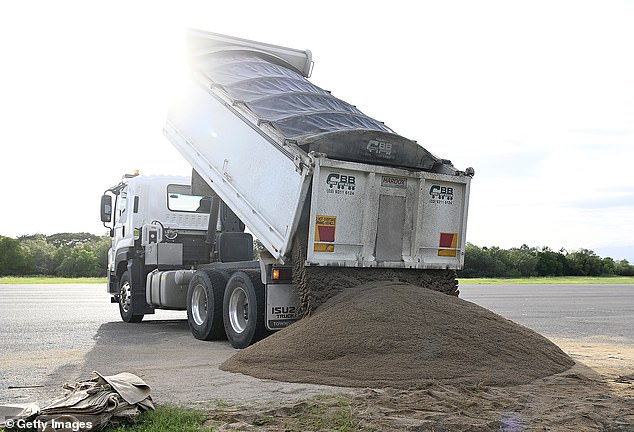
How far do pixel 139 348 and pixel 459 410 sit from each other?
6.23 m

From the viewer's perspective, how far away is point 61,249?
157 ft

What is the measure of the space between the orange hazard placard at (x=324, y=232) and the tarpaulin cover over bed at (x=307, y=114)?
89cm

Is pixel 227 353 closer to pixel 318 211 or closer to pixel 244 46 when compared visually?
pixel 318 211

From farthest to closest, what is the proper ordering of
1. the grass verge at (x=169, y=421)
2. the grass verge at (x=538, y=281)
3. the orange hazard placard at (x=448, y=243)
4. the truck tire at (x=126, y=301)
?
the grass verge at (x=538, y=281)
the truck tire at (x=126, y=301)
the orange hazard placard at (x=448, y=243)
the grass verge at (x=169, y=421)

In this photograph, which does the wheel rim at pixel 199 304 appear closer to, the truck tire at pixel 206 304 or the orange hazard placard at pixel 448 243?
the truck tire at pixel 206 304

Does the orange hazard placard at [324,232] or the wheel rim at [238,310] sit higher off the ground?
the orange hazard placard at [324,232]

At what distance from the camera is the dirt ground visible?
5691mm

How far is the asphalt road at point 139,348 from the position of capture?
24.1ft

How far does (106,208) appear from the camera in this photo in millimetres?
16891

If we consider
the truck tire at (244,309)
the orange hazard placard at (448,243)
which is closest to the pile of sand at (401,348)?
the truck tire at (244,309)

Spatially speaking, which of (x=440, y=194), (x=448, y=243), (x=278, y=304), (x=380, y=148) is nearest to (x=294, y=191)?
(x=380, y=148)

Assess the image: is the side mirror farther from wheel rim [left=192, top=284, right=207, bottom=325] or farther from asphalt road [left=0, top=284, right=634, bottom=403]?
wheel rim [left=192, top=284, right=207, bottom=325]

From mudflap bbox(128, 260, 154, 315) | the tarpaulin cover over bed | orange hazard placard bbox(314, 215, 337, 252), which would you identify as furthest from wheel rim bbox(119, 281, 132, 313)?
orange hazard placard bbox(314, 215, 337, 252)

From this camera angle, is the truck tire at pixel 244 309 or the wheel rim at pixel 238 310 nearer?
the truck tire at pixel 244 309
